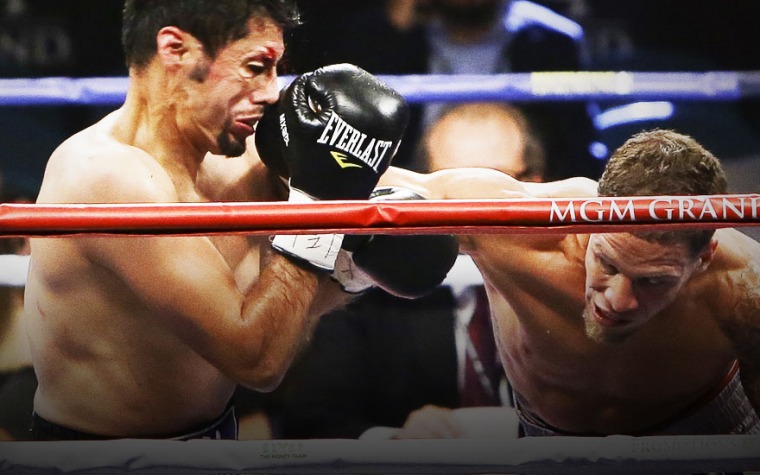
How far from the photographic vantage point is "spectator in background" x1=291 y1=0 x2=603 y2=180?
205 cm

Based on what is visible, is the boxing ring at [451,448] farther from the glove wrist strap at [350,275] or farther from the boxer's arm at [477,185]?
the glove wrist strap at [350,275]

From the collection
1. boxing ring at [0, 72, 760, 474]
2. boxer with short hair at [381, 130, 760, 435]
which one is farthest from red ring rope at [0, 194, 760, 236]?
boxing ring at [0, 72, 760, 474]

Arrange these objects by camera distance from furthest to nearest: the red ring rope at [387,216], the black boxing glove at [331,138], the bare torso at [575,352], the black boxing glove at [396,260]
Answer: the bare torso at [575,352] → the black boxing glove at [396,260] → the black boxing glove at [331,138] → the red ring rope at [387,216]

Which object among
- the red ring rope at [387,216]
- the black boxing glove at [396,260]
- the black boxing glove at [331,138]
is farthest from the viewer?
the black boxing glove at [396,260]

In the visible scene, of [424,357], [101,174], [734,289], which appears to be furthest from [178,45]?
[734,289]

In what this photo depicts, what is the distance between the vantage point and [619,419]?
2084mm

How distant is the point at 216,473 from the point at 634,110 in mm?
1364

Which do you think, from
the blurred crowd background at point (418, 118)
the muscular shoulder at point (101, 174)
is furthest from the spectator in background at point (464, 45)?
the muscular shoulder at point (101, 174)

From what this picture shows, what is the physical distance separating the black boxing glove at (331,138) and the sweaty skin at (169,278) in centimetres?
10

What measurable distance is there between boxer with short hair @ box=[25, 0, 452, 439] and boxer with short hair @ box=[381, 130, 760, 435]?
31 cm

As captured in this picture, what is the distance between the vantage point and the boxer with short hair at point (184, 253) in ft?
6.31

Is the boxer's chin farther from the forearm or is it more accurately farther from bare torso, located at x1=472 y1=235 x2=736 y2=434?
the forearm

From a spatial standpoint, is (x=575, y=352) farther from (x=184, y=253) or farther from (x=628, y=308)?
(x=184, y=253)

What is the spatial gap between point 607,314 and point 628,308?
0.05 metres
